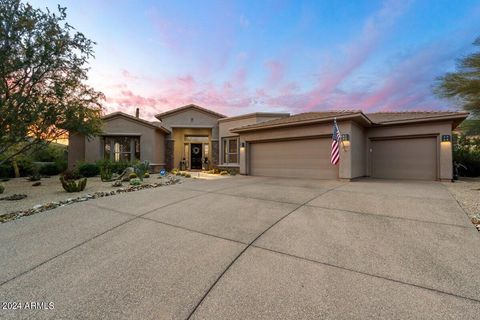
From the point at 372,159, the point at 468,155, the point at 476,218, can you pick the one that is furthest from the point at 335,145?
the point at 468,155

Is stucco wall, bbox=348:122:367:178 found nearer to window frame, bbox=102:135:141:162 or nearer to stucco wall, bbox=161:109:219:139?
stucco wall, bbox=161:109:219:139

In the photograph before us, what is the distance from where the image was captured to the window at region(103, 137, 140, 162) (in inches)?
592

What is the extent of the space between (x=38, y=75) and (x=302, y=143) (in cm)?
1182

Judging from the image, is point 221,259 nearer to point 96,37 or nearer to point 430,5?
point 96,37

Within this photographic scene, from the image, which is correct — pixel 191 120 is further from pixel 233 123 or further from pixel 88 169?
pixel 88 169

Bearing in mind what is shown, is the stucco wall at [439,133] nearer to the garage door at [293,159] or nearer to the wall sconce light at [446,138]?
the wall sconce light at [446,138]

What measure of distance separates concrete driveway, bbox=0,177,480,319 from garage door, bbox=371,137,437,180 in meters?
6.54

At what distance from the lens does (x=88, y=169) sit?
12.7 metres

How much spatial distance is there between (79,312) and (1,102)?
880 cm

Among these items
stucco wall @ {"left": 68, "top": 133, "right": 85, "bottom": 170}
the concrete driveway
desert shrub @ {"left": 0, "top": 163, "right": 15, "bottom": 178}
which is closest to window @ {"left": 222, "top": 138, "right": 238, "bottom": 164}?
stucco wall @ {"left": 68, "top": 133, "right": 85, "bottom": 170}

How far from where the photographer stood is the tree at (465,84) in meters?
8.98

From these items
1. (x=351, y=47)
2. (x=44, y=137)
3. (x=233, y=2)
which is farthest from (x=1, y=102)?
(x=351, y=47)

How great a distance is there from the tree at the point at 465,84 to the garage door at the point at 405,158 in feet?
7.76

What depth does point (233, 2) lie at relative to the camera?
983 centimetres
